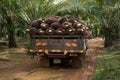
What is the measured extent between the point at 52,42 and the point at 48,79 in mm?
2281

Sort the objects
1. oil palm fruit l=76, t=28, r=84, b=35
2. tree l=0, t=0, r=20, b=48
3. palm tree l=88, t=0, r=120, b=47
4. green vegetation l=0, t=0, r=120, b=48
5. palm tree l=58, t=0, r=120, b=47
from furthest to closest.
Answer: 1. palm tree l=88, t=0, r=120, b=47
2. palm tree l=58, t=0, r=120, b=47
3. green vegetation l=0, t=0, r=120, b=48
4. tree l=0, t=0, r=20, b=48
5. oil palm fruit l=76, t=28, r=84, b=35

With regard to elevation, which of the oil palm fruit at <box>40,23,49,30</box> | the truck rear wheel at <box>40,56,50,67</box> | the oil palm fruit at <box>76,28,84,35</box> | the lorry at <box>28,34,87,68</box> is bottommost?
the truck rear wheel at <box>40,56,50,67</box>

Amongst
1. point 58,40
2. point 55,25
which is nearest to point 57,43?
point 58,40

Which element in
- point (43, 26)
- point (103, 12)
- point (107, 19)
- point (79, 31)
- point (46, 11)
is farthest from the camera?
point (107, 19)

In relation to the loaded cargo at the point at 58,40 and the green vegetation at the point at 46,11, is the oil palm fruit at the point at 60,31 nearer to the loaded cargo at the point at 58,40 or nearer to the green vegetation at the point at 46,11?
the loaded cargo at the point at 58,40

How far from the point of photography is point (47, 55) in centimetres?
1292

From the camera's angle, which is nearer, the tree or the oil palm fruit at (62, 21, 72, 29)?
the oil palm fruit at (62, 21, 72, 29)

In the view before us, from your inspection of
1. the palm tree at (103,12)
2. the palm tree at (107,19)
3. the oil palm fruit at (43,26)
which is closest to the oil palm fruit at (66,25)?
the oil palm fruit at (43,26)

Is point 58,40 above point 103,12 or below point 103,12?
below

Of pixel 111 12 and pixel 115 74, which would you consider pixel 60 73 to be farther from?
pixel 111 12

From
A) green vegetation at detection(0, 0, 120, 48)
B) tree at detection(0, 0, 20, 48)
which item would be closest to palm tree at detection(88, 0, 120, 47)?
green vegetation at detection(0, 0, 120, 48)

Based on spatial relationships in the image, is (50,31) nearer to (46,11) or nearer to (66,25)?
(66,25)

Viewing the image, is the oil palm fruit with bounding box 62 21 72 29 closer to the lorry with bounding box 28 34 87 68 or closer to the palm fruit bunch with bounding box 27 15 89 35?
the palm fruit bunch with bounding box 27 15 89 35

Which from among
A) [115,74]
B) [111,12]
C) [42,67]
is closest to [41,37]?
[42,67]
